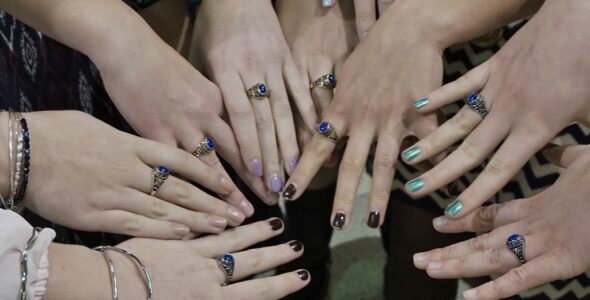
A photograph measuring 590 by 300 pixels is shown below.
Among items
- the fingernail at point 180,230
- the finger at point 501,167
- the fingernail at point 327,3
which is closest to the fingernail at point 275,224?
the fingernail at point 180,230

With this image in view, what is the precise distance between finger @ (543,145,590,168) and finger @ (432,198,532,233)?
7 cm

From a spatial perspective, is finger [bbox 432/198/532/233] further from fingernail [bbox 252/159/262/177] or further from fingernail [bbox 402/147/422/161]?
fingernail [bbox 252/159/262/177]

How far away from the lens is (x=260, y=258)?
33.1 inches

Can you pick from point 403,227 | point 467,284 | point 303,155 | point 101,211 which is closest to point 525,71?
point 303,155

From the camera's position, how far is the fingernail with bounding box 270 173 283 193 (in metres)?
0.89

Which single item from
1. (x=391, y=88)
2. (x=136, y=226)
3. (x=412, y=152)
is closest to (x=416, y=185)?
(x=412, y=152)

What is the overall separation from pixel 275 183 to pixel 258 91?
0.14 m

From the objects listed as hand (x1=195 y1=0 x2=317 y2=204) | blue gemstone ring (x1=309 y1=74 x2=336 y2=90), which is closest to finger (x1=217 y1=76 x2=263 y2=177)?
hand (x1=195 y1=0 x2=317 y2=204)

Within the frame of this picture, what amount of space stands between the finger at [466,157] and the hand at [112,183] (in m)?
0.26

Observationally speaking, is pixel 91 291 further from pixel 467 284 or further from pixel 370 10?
pixel 467 284

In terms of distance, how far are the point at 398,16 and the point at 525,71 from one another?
0.20 meters

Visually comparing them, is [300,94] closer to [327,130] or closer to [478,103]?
[327,130]

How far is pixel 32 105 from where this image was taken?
865 mm

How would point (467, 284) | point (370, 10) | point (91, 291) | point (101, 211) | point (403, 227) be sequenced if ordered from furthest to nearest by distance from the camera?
point (467, 284) → point (403, 227) → point (370, 10) → point (101, 211) → point (91, 291)
